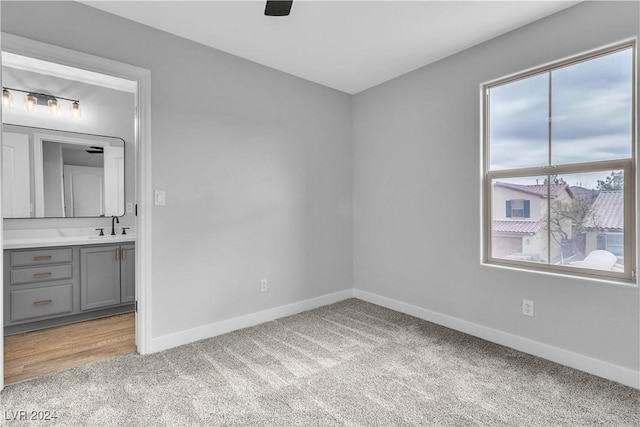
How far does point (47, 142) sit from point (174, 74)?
6.44 ft

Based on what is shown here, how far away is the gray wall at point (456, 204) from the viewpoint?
2193mm

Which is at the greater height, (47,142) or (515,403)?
(47,142)

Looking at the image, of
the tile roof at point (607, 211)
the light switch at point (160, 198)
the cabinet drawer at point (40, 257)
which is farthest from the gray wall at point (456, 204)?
the cabinet drawer at point (40, 257)

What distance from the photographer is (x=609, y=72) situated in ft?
7.19

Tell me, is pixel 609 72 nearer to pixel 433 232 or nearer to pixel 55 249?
pixel 433 232

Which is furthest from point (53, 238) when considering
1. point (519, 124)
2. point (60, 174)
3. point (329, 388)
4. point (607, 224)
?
point (607, 224)

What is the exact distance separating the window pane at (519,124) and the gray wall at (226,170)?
1721mm

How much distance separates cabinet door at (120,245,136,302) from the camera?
11.6ft

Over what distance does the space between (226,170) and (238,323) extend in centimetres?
144

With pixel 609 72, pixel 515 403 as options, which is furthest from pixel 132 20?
pixel 515 403

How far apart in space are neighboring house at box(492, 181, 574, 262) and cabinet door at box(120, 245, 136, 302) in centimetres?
371

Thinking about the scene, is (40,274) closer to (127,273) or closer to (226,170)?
(127,273)

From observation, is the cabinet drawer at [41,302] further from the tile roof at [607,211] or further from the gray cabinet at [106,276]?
the tile roof at [607,211]

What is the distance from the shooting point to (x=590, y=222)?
228 cm
